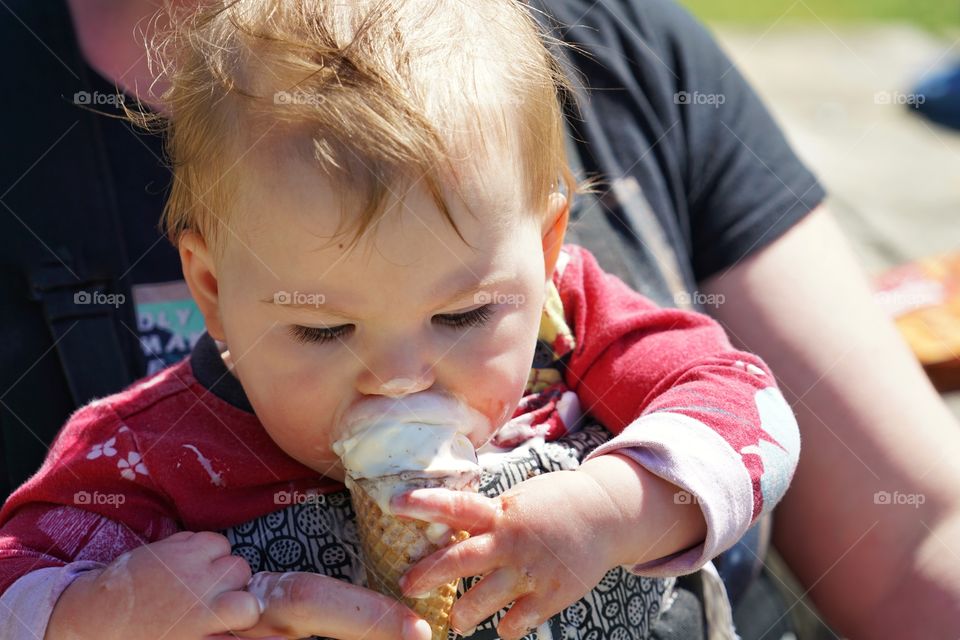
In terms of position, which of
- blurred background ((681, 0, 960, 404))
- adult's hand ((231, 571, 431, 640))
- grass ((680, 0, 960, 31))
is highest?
adult's hand ((231, 571, 431, 640))

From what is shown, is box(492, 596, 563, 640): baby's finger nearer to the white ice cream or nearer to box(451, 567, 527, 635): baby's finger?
box(451, 567, 527, 635): baby's finger

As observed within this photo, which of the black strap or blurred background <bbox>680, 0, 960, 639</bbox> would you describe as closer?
the black strap

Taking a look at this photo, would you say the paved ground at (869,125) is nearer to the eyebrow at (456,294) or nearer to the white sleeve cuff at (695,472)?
the white sleeve cuff at (695,472)

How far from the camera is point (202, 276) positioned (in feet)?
4.82

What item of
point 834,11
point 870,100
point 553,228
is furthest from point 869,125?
point 553,228

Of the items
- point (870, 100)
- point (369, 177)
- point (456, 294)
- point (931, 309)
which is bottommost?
point (870, 100)

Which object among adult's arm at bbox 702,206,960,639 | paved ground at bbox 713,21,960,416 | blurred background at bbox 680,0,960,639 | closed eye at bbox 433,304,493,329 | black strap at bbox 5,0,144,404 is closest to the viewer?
closed eye at bbox 433,304,493,329

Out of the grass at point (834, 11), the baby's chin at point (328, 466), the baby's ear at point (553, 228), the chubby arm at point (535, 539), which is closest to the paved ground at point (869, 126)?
the grass at point (834, 11)

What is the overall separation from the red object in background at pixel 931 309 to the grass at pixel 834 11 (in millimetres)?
5575

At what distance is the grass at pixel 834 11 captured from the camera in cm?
755

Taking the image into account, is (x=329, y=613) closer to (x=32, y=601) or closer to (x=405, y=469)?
(x=405, y=469)

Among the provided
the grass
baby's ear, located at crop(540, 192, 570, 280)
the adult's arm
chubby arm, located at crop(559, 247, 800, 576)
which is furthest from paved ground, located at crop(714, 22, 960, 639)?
baby's ear, located at crop(540, 192, 570, 280)

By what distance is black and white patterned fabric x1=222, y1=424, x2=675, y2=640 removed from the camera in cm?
141

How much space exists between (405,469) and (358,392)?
113 mm
